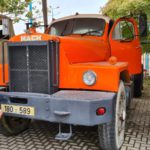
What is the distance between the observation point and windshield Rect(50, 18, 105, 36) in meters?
5.88

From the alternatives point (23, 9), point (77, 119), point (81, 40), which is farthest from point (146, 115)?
point (23, 9)

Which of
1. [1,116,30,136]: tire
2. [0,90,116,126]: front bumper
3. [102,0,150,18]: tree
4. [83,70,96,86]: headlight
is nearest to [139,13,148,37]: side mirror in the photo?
[83,70,96,86]: headlight

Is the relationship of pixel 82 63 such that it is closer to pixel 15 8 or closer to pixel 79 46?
pixel 79 46

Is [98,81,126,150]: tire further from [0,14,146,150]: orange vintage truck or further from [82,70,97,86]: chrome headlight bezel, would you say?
[82,70,97,86]: chrome headlight bezel

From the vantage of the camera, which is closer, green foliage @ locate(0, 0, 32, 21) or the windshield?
the windshield

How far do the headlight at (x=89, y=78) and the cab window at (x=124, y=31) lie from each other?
6.91ft

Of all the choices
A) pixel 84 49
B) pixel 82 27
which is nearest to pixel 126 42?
pixel 82 27

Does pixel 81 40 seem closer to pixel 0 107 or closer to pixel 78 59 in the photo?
pixel 78 59

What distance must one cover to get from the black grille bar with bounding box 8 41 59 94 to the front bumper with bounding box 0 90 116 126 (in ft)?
0.86

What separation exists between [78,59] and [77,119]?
3.65 feet

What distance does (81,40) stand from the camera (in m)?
4.88

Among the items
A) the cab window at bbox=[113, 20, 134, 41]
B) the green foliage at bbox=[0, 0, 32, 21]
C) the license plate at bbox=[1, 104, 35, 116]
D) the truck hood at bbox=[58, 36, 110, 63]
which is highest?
the green foliage at bbox=[0, 0, 32, 21]

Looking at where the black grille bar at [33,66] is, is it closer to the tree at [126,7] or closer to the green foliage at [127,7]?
the green foliage at [127,7]

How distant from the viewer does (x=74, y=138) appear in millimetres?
5164
